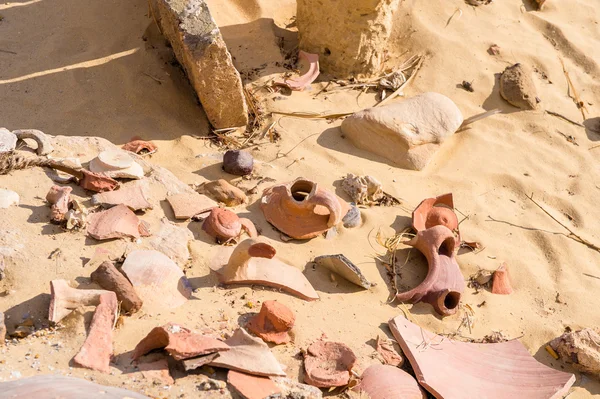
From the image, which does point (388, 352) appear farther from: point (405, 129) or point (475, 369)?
point (405, 129)

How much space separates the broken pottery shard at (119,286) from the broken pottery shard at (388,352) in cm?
108

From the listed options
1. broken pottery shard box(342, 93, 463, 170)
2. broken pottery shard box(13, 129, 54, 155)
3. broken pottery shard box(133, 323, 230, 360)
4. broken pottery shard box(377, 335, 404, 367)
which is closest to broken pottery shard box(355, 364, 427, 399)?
broken pottery shard box(377, 335, 404, 367)

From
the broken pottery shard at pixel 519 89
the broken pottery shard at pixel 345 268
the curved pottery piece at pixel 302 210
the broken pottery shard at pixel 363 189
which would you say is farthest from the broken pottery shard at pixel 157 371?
the broken pottery shard at pixel 519 89

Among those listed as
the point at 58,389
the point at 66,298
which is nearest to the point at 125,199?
the point at 66,298

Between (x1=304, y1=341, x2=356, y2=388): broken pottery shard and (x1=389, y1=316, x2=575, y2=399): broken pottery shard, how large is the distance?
0.35 metres

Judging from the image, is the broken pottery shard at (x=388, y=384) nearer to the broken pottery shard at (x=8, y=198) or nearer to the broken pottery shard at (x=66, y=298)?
the broken pottery shard at (x=66, y=298)

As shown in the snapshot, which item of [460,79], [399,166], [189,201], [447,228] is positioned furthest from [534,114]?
[189,201]

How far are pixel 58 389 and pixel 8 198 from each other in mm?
1234

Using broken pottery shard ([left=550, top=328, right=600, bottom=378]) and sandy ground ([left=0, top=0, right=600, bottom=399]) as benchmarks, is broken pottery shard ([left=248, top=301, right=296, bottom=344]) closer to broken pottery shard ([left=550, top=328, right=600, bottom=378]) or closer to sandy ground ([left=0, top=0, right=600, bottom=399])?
sandy ground ([left=0, top=0, right=600, bottom=399])

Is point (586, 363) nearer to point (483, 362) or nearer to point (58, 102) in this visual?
point (483, 362)

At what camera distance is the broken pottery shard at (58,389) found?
2240 millimetres

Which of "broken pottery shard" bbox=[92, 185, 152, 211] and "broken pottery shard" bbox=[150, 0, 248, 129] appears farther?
"broken pottery shard" bbox=[150, 0, 248, 129]

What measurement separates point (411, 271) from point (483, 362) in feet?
2.19

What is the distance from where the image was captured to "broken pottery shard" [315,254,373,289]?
10.8 feet
